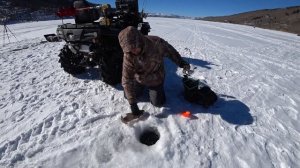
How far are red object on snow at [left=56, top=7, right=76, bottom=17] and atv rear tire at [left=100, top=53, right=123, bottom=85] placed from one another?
1.52m

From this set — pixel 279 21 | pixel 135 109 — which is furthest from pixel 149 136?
pixel 279 21

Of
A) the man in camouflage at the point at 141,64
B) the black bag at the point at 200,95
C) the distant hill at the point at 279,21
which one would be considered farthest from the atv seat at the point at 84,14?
the distant hill at the point at 279,21

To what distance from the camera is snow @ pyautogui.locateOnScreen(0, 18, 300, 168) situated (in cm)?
376

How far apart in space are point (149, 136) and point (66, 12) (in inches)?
149

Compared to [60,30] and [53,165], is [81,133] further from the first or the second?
[60,30]

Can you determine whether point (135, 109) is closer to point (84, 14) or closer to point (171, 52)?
point (171, 52)

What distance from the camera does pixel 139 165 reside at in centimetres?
361

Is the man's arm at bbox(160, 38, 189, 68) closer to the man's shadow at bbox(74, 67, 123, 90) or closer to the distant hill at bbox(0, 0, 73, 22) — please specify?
the man's shadow at bbox(74, 67, 123, 90)

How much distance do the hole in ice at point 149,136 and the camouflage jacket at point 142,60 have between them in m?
0.59

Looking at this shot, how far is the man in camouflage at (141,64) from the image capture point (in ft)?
14.2

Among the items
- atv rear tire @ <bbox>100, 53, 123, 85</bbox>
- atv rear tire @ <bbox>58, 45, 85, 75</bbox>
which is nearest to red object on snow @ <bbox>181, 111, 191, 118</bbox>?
atv rear tire @ <bbox>100, 53, 123, 85</bbox>

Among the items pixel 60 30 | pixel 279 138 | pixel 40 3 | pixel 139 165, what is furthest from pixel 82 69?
pixel 40 3

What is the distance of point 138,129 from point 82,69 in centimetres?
360

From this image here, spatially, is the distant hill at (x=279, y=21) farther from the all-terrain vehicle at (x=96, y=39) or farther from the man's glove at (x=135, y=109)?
the man's glove at (x=135, y=109)
